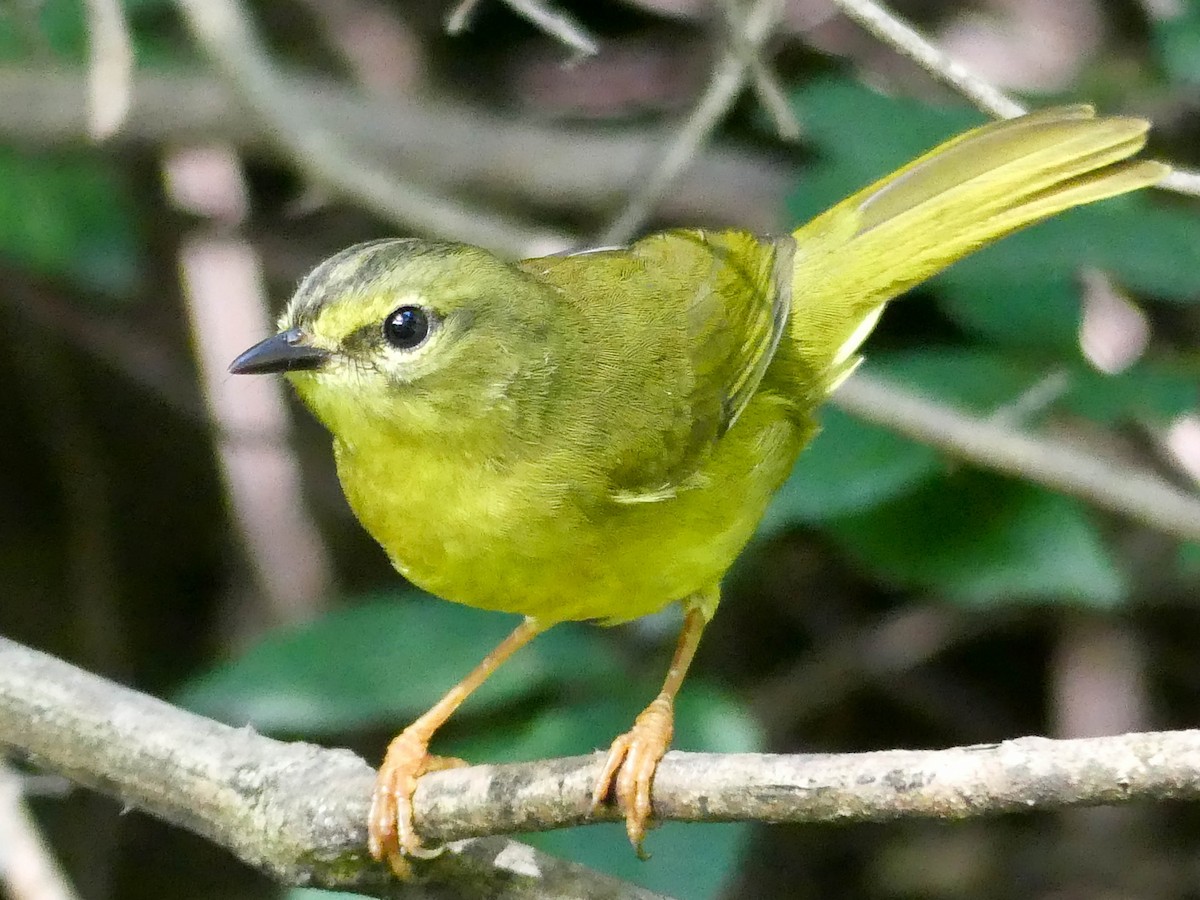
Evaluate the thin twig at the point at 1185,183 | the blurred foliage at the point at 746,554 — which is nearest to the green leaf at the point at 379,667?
the blurred foliage at the point at 746,554

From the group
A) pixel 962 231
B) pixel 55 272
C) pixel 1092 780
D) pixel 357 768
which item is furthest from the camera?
pixel 55 272

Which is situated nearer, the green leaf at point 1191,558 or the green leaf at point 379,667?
the green leaf at point 379,667

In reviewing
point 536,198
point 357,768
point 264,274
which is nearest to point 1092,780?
point 357,768

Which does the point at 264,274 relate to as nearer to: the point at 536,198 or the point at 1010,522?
the point at 536,198

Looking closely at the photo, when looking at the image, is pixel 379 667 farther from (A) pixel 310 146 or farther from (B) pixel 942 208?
(B) pixel 942 208

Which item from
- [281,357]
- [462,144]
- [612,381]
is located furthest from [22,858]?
[462,144]

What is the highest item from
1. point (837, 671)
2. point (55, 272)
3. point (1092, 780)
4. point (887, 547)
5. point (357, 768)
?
point (55, 272)

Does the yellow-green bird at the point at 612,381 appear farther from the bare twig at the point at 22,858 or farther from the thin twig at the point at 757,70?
the bare twig at the point at 22,858
